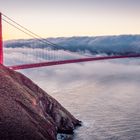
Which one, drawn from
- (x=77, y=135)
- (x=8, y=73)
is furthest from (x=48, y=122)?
(x=8, y=73)

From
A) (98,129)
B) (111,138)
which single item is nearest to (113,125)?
(98,129)

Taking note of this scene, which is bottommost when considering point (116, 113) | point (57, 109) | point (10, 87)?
point (116, 113)

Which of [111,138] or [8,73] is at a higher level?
[8,73]

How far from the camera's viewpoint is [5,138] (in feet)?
134

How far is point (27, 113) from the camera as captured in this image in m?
48.3

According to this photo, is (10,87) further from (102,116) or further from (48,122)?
(102,116)

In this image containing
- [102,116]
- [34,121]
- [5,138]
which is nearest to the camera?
[5,138]

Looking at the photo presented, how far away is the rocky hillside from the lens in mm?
43312

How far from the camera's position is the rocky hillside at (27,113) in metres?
43.3

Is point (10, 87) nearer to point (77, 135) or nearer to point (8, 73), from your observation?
point (8, 73)

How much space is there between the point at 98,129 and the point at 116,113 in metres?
23.4

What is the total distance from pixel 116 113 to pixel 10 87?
135ft

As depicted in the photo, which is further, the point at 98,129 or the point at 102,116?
the point at 102,116

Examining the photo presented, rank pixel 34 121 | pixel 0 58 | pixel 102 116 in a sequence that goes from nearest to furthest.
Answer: pixel 34 121
pixel 0 58
pixel 102 116
